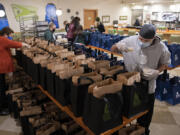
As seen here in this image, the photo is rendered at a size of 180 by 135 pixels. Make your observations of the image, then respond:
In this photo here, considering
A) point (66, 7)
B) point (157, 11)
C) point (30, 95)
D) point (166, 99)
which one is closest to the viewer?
point (30, 95)

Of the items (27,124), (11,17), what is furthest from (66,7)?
(27,124)

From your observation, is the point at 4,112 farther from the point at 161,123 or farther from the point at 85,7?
the point at 85,7

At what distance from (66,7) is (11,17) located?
305 cm

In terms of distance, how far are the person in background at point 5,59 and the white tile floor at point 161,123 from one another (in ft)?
1.01

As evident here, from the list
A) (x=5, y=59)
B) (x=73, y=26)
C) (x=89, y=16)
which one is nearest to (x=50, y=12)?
(x=89, y=16)

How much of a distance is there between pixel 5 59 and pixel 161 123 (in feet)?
9.68

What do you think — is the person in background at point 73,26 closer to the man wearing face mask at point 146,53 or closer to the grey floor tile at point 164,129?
the man wearing face mask at point 146,53

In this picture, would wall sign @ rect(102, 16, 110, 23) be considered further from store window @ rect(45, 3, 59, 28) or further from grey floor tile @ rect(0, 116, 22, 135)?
grey floor tile @ rect(0, 116, 22, 135)

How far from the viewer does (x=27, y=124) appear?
2225mm

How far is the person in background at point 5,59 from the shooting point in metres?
2.67

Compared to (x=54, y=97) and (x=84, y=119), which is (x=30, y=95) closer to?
(x=54, y=97)

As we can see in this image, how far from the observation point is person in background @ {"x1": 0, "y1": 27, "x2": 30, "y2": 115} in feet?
8.77

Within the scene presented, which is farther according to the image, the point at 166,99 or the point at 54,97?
the point at 166,99

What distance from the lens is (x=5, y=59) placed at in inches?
114
